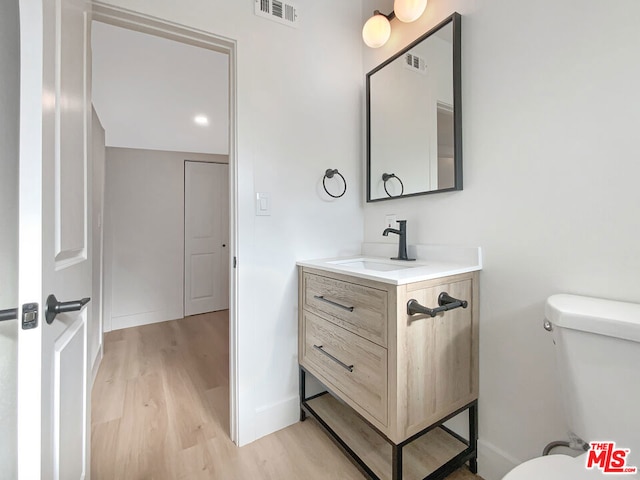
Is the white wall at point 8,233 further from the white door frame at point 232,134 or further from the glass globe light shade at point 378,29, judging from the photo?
the glass globe light shade at point 378,29

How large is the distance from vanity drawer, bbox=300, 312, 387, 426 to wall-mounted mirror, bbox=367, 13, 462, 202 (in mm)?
827

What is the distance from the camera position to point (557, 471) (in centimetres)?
72

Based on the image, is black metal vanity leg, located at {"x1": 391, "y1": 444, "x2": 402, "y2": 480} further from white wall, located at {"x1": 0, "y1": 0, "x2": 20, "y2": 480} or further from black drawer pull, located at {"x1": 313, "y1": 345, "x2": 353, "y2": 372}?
white wall, located at {"x1": 0, "y1": 0, "x2": 20, "y2": 480}

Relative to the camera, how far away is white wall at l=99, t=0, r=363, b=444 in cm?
146

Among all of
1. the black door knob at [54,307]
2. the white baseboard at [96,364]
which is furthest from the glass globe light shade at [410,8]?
the white baseboard at [96,364]

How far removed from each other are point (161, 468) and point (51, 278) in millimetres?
1187

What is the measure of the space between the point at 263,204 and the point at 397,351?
96 centimetres

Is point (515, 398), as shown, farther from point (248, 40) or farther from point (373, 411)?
point (248, 40)

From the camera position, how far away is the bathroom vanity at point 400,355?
104cm

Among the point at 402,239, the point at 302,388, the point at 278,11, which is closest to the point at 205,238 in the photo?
the point at 302,388

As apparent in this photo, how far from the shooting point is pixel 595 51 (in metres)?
0.94

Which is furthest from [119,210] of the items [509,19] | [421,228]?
[509,19]

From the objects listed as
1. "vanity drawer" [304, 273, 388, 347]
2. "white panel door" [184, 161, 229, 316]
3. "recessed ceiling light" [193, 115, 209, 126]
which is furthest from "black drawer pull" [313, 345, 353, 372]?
"white panel door" [184, 161, 229, 316]

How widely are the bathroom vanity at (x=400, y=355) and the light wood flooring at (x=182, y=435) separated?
162mm
